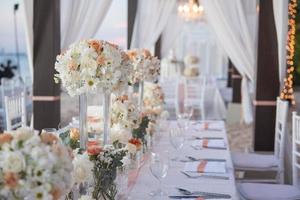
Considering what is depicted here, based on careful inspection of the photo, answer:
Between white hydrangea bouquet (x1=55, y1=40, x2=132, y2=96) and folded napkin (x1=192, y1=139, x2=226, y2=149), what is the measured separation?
1.32 m

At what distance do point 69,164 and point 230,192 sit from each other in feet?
3.82

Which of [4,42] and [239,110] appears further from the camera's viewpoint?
[4,42]

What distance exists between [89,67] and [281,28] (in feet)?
10.1

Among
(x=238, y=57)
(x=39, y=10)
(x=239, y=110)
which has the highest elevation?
(x=39, y=10)

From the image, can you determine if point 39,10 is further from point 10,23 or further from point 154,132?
point 10,23

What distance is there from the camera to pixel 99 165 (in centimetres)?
Answer: 202

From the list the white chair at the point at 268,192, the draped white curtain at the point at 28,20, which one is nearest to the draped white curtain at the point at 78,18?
the draped white curtain at the point at 28,20

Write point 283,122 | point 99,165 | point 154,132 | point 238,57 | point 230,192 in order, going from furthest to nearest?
point 238,57, point 283,122, point 154,132, point 230,192, point 99,165

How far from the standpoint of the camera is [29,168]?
131 cm

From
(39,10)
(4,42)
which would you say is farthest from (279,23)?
(4,42)

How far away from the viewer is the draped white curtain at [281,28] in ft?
15.7

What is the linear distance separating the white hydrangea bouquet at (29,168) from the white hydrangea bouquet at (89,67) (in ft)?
3.02

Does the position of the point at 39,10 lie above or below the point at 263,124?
above

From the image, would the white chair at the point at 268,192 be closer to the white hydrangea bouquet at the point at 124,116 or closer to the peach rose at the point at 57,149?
the white hydrangea bouquet at the point at 124,116
